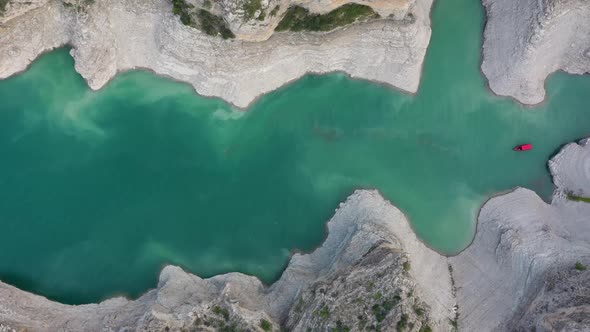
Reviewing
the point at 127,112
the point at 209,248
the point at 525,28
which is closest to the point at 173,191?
the point at 209,248

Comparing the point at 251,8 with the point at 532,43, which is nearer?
the point at 251,8

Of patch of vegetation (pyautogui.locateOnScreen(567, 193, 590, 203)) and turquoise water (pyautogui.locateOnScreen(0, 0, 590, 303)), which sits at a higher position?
turquoise water (pyautogui.locateOnScreen(0, 0, 590, 303))

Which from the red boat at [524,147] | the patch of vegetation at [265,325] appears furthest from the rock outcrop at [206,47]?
the patch of vegetation at [265,325]

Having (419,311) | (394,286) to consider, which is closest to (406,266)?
(394,286)

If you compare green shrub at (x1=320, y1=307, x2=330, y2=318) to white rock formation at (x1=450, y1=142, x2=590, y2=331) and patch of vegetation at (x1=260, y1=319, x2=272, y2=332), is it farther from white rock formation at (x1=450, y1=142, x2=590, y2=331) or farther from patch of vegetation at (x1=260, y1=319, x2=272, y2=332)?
white rock formation at (x1=450, y1=142, x2=590, y2=331)

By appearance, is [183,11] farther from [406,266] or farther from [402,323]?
[402,323]

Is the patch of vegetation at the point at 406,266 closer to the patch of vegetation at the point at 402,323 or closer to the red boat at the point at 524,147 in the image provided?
the patch of vegetation at the point at 402,323

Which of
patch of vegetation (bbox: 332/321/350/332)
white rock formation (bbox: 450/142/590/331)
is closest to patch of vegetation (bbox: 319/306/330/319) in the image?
patch of vegetation (bbox: 332/321/350/332)
